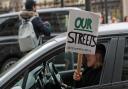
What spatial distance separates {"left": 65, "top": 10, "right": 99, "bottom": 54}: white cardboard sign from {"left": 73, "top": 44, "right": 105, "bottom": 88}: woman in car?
104mm

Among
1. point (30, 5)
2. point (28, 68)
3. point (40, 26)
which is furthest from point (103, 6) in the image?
point (28, 68)

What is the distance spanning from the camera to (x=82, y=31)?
14.7 ft

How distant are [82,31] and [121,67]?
1.58 feet

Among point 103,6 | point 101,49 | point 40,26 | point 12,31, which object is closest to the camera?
point 101,49

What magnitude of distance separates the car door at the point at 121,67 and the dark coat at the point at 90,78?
0.17 meters

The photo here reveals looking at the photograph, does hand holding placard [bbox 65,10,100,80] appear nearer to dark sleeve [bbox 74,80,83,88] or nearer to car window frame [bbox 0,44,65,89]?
dark sleeve [bbox 74,80,83,88]

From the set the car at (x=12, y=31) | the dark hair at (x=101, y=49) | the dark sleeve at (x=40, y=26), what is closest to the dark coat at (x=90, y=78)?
the dark hair at (x=101, y=49)

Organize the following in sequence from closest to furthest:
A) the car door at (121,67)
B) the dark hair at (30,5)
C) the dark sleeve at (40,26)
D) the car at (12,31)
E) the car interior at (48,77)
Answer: the car door at (121,67), the car interior at (48,77), the dark sleeve at (40,26), the dark hair at (30,5), the car at (12,31)

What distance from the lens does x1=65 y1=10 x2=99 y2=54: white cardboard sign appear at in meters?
4.41

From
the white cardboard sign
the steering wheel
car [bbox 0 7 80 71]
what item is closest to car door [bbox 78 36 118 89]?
the white cardboard sign

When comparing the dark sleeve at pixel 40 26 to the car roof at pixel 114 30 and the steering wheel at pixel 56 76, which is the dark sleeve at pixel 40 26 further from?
the car roof at pixel 114 30

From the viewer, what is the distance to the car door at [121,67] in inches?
169

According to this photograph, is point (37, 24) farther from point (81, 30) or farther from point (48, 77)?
point (81, 30)

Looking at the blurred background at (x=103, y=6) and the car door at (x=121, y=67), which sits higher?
the car door at (x=121, y=67)
